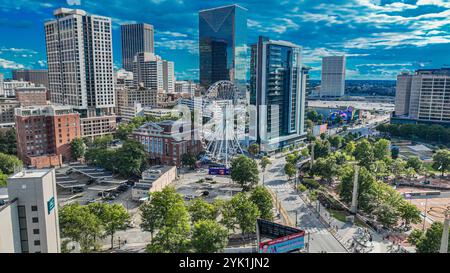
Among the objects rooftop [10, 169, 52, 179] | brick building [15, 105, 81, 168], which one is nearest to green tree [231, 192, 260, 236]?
rooftop [10, 169, 52, 179]

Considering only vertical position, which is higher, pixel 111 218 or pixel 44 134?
pixel 44 134

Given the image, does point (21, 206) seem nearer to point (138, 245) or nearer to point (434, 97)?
point (138, 245)

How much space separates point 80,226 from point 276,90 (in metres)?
19.3

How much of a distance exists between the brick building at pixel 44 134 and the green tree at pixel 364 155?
19443mm

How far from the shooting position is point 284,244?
320 inches

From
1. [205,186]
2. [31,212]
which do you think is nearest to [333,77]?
[205,186]

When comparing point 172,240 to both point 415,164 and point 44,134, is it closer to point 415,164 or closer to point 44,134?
point 415,164

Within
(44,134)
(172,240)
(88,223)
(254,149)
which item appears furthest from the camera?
(254,149)

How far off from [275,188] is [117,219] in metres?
9.21

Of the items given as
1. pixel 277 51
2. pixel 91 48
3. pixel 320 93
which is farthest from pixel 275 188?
pixel 320 93

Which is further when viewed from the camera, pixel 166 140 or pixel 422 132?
pixel 422 132

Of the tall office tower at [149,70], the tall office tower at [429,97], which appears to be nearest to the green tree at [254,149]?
the tall office tower at [429,97]

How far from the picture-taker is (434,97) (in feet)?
105

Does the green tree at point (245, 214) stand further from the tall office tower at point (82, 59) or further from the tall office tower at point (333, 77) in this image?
the tall office tower at point (333, 77)
